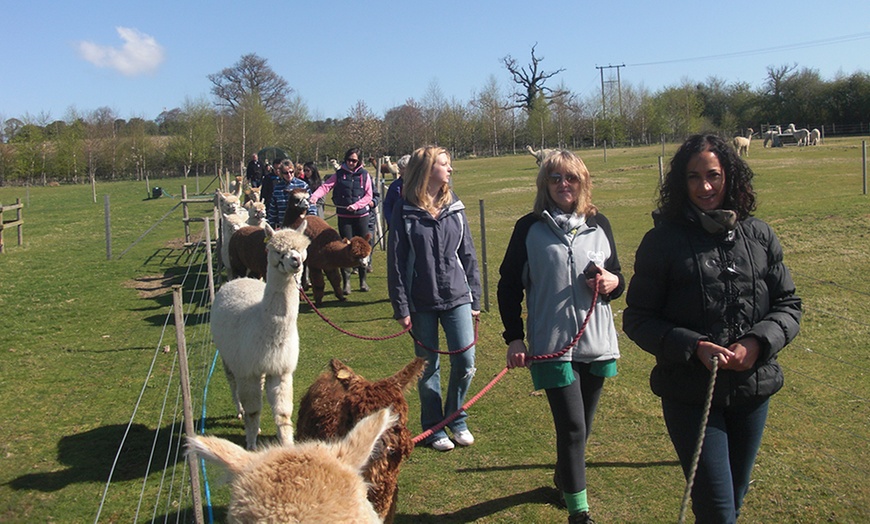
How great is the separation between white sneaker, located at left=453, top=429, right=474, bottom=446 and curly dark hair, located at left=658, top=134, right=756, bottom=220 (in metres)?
2.74

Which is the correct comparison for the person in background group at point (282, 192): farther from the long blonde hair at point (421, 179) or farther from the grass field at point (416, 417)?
the long blonde hair at point (421, 179)

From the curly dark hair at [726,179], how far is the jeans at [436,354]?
2142 millimetres

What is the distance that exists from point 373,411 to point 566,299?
113 cm

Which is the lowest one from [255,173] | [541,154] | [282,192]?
[282,192]

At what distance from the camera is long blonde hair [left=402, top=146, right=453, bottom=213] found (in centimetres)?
484

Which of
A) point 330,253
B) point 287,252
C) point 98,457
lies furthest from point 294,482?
point 330,253

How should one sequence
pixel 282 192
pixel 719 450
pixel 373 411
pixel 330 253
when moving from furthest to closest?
pixel 282 192 → pixel 330 253 → pixel 373 411 → pixel 719 450

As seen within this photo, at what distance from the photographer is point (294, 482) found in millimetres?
1900

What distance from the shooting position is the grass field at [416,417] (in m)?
4.34

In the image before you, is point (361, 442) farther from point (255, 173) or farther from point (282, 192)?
point (255, 173)

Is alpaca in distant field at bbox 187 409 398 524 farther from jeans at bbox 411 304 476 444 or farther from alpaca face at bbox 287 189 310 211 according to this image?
alpaca face at bbox 287 189 310 211

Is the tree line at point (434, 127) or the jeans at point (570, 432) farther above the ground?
the tree line at point (434, 127)

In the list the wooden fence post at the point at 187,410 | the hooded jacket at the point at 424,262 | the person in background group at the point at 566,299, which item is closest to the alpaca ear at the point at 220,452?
the wooden fence post at the point at 187,410

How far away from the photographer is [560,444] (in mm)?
3576
